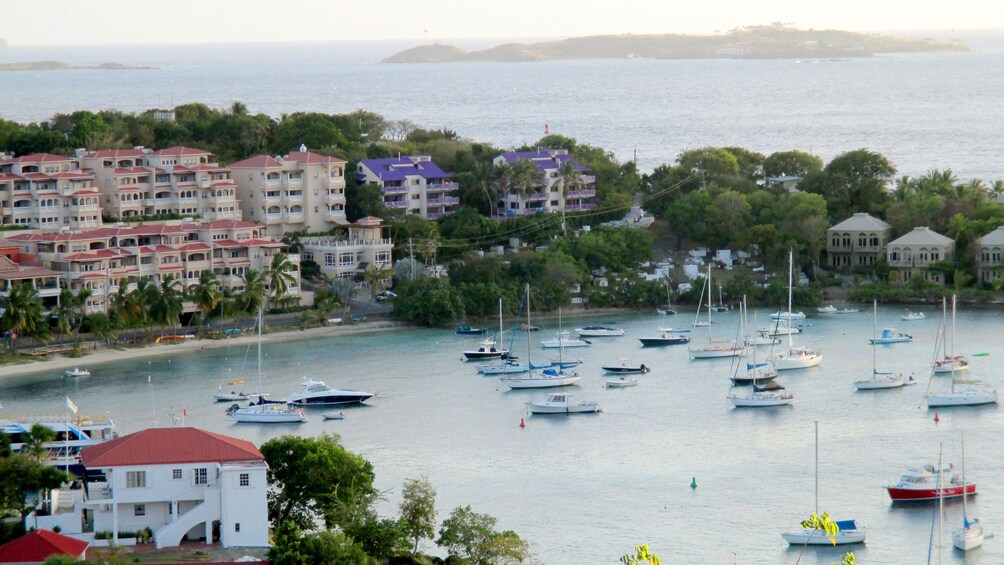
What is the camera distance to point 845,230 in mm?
63750

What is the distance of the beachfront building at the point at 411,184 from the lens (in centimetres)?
6662

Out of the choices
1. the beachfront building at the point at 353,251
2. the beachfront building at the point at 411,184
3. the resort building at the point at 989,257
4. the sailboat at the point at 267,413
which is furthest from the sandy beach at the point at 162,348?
the resort building at the point at 989,257

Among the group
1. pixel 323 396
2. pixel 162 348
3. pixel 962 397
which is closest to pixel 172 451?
pixel 323 396

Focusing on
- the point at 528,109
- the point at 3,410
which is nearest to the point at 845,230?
the point at 3,410

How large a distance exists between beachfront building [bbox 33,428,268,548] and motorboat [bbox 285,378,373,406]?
1536 centimetres

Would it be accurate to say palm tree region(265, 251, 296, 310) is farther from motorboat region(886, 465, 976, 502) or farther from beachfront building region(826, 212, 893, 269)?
motorboat region(886, 465, 976, 502)

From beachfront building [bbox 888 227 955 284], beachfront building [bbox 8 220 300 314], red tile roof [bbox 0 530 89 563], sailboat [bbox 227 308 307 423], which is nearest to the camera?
red tile roof [bbox 0 530 89 563]

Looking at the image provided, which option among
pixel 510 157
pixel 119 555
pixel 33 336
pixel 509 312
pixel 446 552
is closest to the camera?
pixel 119 555

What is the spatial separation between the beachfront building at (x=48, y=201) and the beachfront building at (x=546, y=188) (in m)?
15.6

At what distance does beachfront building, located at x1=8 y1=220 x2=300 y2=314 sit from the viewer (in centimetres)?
5516

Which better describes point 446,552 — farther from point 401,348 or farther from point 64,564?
point 401,348

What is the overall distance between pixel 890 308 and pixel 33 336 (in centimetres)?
2702

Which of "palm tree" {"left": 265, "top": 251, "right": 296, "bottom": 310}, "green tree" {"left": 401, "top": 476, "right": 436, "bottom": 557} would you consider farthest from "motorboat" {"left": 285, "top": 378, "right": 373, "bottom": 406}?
"green tree" {"left": 401, "top": 476, "right": 436, "bottom": 557}

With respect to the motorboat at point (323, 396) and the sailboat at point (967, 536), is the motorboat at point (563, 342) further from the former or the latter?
the sailboat at point (967, 536)
